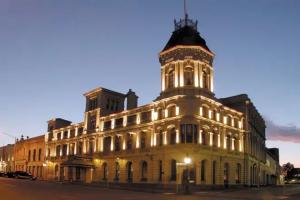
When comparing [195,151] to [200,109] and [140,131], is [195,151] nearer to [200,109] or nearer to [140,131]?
[200,109]

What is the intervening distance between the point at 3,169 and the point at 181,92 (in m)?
102

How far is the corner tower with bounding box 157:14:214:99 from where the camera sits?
62281 mm

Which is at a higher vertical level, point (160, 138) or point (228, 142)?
point (160, 138)

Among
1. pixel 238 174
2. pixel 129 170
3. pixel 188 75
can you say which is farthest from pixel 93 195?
pixel 238 174

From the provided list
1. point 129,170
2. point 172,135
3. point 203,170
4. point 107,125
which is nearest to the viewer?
point 203,170

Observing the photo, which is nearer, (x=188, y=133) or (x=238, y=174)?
(x=188, y=133)

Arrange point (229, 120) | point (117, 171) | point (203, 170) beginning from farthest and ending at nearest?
1. point (117, 171)
2. point (229, 120)
3. point (203, 170)

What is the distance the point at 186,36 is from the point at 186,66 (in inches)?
230

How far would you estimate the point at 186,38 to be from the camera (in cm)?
6469

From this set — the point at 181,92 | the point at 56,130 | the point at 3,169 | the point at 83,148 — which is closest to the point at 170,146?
the point at 181,92

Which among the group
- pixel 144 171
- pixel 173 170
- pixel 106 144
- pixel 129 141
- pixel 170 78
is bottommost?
pixel 144 171

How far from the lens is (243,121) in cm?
7356

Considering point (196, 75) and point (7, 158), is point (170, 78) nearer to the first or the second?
point (196, 75)

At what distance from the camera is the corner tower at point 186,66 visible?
62281mm
